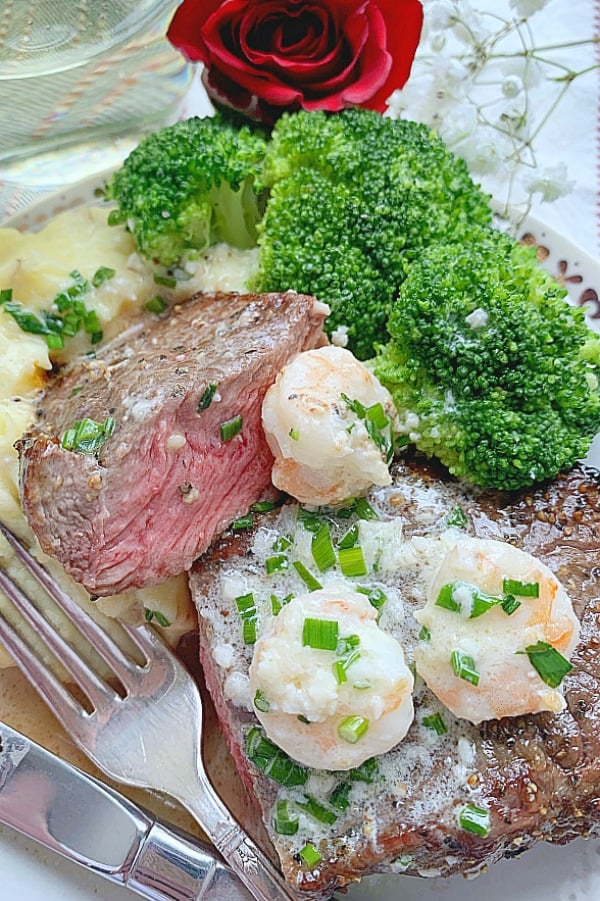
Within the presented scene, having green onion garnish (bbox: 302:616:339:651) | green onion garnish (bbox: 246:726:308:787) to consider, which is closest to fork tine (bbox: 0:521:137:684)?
A: green onion garnish (bbox: 246:726:308:787)

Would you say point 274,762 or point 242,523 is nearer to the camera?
point 274,762

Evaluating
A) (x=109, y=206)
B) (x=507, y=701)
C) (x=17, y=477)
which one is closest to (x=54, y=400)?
(x=17, y=477)

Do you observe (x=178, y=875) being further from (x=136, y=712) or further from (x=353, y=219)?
(x=353, y=219)

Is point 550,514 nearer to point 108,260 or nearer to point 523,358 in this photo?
point 523,358

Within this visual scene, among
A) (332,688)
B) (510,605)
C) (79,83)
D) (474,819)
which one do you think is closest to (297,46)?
(79,83)

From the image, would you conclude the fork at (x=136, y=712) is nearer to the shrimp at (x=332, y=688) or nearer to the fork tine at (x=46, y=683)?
the fork tine at (x=46, y=683)

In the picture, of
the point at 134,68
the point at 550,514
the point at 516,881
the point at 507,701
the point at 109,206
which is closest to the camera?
the point at 507,701
